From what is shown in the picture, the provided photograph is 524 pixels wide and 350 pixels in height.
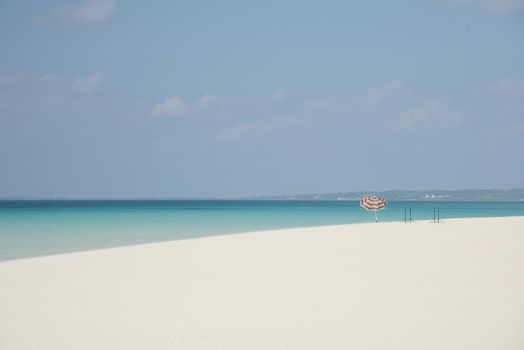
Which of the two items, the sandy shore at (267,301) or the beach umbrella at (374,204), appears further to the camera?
the beach umbrella at (374,204)

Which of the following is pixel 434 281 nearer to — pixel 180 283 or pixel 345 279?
pixel 345 279

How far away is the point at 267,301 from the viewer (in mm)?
7527

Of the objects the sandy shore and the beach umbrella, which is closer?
the sandy shore

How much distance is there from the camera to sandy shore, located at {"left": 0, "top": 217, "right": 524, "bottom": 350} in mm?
5832

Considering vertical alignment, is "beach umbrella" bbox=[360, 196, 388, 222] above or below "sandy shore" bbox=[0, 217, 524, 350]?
above

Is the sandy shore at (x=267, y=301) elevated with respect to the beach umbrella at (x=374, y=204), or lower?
lower

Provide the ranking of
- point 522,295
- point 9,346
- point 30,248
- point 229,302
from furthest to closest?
point 30,248 < point 522,295 < point 229,302 < point 9,346

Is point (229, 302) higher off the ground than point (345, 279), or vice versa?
point (345, 279)

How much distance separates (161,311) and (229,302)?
928 mm

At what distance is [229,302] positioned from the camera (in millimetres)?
7496

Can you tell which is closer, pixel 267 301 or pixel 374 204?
pixel 267 301

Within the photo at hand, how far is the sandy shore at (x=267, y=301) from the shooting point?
583 centimetres

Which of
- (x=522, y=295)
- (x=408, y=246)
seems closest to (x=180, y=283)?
(x=522, y=295)

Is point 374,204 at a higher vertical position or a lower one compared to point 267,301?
higher
